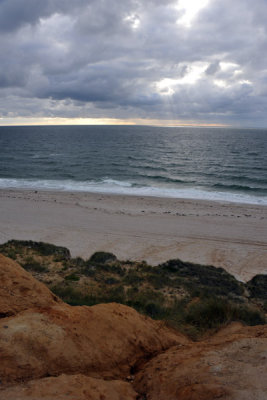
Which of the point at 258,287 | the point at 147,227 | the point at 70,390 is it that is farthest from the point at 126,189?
the point at 70,390

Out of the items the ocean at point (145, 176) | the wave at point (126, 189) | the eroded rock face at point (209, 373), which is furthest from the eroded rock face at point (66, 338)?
the ocean at point (145, 176)

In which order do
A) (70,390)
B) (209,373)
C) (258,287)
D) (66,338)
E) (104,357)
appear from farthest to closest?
(258,287)
(104,357)
(66,338)
(209,373)
(70,390)

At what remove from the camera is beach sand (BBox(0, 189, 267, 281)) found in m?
15.7

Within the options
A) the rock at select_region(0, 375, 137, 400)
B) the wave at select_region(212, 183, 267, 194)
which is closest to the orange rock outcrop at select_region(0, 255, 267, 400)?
the rock at select_region(0, 375, 137, 400)

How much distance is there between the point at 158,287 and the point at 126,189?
24.6m

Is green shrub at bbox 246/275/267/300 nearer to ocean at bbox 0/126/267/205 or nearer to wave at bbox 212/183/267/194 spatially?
ocean at bbox 0/126/267/205

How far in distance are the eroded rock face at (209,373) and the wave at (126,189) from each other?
25416 mm

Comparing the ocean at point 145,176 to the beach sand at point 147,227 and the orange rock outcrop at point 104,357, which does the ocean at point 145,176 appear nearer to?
the beach sand at point 147,227

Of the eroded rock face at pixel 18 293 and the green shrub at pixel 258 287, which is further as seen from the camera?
the green shrub at pixel 258 287

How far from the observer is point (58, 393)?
3955 millimetres

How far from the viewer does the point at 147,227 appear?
65.9ft

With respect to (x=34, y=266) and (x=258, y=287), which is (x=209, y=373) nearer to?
(x=258, y=287)

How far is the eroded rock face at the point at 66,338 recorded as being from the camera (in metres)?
4.55

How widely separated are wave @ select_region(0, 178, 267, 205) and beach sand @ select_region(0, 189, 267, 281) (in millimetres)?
2941
